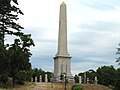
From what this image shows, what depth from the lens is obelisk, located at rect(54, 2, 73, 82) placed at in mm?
65312

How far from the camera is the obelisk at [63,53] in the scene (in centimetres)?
6531

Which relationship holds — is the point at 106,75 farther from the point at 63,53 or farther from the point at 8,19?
the point at 8,19

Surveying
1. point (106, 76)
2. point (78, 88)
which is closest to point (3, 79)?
point (78, 88)

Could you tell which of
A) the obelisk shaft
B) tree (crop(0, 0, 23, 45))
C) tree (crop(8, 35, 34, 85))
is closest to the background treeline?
the obelisk shaft

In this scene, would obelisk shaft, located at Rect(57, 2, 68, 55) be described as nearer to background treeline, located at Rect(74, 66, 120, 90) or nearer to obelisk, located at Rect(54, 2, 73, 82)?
obelisk, located at Rect(54, 2, 73, 82)

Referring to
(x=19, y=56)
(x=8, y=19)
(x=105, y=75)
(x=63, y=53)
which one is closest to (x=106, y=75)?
(x=105, y=75)

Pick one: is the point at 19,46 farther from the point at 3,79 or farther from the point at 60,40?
the point at 60,40

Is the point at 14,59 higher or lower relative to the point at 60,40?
lower

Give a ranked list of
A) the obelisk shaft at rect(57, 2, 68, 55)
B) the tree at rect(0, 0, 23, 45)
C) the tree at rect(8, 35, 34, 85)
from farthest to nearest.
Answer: the obelisk shaft at rect(57, 2, 68, 55), the tree at rect(8, 35, 34, 85), the tree at rect(0, 0, 23, 45)

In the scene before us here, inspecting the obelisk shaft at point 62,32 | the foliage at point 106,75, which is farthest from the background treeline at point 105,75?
the obelisk shaft at point 62,32

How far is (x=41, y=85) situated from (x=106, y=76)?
36509 mm

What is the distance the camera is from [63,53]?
6581cm

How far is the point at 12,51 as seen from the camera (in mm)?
55344

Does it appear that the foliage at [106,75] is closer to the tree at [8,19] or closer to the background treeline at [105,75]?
the background treeline at [105,75]
